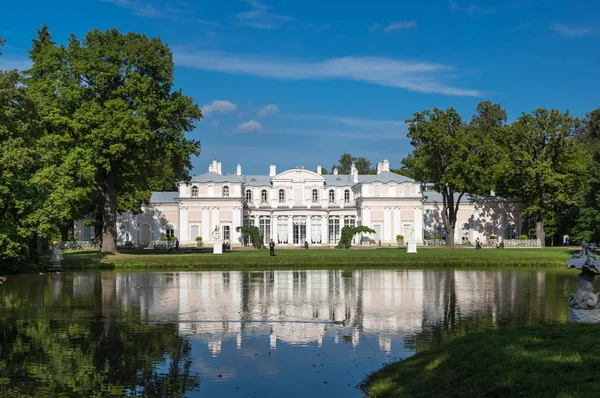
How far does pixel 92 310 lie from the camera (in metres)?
17.5

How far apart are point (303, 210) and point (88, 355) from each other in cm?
5415

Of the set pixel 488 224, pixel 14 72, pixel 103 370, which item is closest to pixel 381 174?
pixel 488 224

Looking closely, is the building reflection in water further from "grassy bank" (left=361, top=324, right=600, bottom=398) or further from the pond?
"grassy bank" (left=361, top=324, right=600, bottom=398)

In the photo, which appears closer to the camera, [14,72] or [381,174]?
[14,72]

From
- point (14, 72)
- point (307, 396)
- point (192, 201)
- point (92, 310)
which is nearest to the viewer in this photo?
point (307, 396)

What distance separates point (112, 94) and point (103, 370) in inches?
1206

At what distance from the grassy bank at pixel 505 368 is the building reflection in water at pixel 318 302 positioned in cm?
268

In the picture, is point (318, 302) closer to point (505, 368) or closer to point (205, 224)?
point (505, 368)

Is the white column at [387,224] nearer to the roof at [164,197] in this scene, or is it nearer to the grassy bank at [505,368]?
the roof at [164,197]

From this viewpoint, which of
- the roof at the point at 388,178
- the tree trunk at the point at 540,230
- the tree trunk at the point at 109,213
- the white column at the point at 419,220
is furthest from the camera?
the roof at the point at 388,178

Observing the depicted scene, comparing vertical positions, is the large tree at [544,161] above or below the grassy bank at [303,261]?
above

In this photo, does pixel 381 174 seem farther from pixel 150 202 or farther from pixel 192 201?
pixel 150 202

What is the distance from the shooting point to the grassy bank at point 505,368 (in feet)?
23.5

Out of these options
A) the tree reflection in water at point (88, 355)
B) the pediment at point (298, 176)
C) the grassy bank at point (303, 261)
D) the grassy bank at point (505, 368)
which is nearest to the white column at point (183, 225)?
the pediment at point (298, 176)
